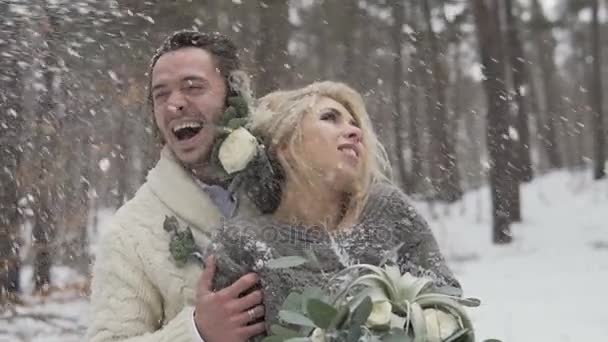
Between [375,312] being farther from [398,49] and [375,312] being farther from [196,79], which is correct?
[398,49]

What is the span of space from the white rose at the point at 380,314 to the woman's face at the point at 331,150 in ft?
1.02

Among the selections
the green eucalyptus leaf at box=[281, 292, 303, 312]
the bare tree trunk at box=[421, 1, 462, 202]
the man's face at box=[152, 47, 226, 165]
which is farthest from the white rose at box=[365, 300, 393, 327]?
the bare tree trunk at box=[421, 1, 462, 202]

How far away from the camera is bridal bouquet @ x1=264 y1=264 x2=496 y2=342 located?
123cm

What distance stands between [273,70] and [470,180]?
28.5 meters

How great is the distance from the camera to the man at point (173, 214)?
1.57 meters

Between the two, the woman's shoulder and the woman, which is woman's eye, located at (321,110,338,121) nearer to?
the woman

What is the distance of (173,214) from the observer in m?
1.69

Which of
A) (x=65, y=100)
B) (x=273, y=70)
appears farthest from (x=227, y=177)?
(x=65, y=100)

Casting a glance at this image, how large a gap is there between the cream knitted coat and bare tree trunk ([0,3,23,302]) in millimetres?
6038

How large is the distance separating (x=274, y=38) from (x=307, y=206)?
715 centimetres

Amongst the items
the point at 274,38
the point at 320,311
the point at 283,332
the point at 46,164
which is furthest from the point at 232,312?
the point at 46,164

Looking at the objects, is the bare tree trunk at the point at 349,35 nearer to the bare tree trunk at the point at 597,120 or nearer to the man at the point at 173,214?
the bare tree trunk at the point at 597,120

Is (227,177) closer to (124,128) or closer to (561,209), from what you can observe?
(124,128)

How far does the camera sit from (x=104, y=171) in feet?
37.4
